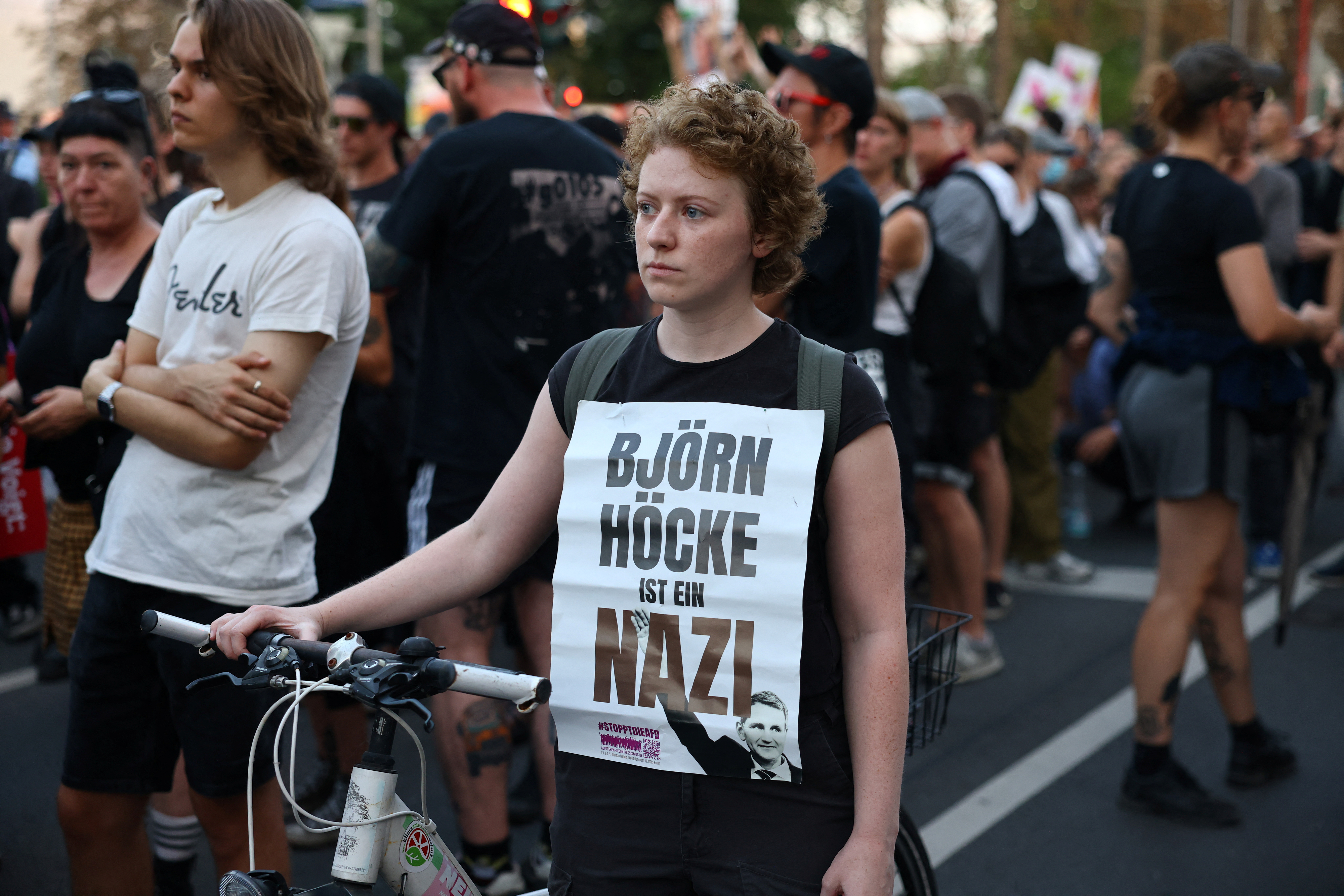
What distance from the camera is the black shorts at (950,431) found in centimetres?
552

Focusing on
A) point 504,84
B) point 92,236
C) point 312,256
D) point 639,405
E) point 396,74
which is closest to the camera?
point 639,405

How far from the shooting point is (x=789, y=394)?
1.85m

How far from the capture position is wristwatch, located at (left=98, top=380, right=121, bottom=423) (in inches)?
106

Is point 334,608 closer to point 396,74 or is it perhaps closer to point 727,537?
point 727,537

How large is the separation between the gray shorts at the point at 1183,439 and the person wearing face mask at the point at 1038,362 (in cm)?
238

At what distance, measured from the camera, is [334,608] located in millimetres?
1938

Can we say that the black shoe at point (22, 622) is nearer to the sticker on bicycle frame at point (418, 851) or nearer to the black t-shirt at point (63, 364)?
the black t-shirt at point (63, 364)

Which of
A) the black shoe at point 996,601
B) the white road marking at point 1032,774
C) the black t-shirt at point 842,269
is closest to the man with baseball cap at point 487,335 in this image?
the black t-shirt at point 842,269

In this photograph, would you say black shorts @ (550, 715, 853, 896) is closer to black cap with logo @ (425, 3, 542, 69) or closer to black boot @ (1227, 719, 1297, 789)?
black cap with logo @ (425, 3, 542, 69)

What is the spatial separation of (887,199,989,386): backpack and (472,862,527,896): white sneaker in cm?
245

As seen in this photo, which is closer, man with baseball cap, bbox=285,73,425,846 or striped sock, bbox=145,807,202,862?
striped sock, bbox=145,807,202,862

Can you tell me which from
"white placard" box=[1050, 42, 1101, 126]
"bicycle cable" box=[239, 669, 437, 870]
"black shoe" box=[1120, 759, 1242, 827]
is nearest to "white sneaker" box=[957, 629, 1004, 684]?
"black shoe" box=[1120, 759, 1242, 827]

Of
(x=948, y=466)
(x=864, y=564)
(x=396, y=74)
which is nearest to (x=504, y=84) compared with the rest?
(x=864, y=564)

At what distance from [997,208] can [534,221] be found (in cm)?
305
